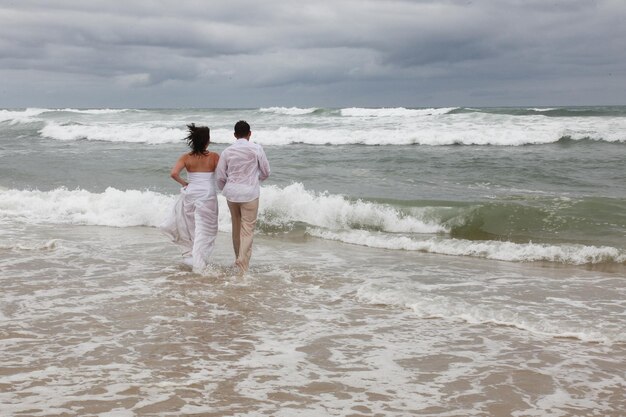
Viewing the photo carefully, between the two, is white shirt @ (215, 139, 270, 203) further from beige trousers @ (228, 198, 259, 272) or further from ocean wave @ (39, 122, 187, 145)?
ocean wave @ (39, 122, 187, 145)

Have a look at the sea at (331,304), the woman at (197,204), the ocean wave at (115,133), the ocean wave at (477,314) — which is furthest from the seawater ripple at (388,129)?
the ocean wave at (477,314)

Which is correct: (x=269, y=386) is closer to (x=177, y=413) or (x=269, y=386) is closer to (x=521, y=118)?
(x=177, y=413)

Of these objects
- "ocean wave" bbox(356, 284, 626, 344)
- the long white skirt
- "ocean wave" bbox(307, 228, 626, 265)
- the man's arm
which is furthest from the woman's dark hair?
"ocean wave" bbox(307, 228, 626, 265)

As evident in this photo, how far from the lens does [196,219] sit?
7668 millimetres

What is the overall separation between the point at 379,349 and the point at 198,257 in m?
3.27

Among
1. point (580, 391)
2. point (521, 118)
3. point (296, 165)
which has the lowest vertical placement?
point (580, 391)

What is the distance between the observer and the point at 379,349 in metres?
5.20

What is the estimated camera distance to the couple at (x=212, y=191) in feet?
24.2

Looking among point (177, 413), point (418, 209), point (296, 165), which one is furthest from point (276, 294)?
point (296, 165)

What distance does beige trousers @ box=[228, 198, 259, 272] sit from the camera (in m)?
7.55

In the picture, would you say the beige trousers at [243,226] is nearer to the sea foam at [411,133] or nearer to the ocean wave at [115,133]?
the sea foam at [411,133]

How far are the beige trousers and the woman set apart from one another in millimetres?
256

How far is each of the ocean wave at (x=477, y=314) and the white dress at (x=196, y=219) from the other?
2.02 meters

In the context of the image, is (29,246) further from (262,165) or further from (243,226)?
(262,165)
